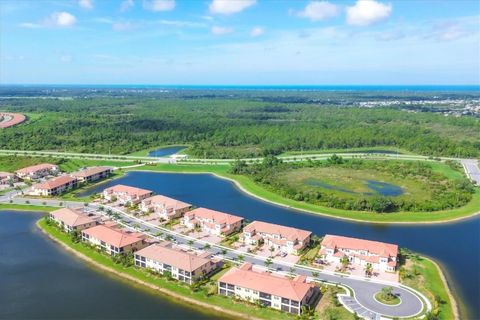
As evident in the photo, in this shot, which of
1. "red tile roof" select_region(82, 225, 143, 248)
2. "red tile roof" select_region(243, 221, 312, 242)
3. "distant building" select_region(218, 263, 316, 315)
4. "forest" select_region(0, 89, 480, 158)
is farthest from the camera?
"forest" select_region(0, 89, 480, 158)

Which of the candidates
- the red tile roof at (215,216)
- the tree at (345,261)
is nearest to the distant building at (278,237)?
the red tile roof at (215,216)

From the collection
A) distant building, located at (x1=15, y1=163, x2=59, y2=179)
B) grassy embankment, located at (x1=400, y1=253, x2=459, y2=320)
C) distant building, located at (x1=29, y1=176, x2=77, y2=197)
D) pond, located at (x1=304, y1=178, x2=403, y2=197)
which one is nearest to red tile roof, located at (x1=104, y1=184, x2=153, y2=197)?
distant building, located at (x1=29, y1=176, x2=77, y2=197)

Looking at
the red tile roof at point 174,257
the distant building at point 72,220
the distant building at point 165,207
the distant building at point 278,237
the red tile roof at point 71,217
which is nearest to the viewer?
the red tile roof at point 174,257

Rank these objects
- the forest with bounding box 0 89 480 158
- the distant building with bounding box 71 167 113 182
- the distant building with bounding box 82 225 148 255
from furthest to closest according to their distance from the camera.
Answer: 1. the forest with bounding box 0 89 480 158
2. the distant building with bounding box 71 167 113 182
3. the distant building with bounding box 82 225 148 255

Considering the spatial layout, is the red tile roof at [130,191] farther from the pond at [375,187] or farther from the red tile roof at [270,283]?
the pond at [375,187]

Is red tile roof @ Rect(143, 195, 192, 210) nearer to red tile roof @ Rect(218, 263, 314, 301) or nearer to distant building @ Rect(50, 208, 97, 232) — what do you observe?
distant building @ Rect(50, 208, 97, 232)
